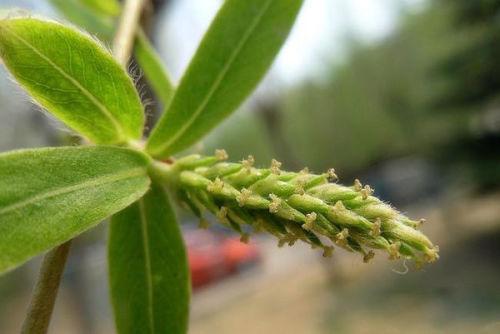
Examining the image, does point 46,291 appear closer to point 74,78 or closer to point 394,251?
point 74,78

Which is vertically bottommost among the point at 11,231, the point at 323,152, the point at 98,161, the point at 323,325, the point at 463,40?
the point at 11,231

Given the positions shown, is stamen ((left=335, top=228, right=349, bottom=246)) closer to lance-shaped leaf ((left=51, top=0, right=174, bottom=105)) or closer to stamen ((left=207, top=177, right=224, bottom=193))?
stamen ((left=207, top=177, right=224, bottom=193))

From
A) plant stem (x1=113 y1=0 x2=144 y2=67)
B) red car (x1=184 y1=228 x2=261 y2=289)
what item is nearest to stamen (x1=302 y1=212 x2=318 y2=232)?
plant stem (x1=113 y1=0 x2=144 y2=67)

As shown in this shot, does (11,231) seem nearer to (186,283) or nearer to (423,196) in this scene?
(186,283)

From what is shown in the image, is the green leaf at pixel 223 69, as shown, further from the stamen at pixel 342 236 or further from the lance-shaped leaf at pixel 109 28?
the lance-shaped leaf at pixel 109 28

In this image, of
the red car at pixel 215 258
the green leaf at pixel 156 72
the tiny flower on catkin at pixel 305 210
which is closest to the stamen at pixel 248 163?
the tiny flower on catkin at pixel 305 210

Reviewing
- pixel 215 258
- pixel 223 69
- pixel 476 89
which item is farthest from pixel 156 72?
pixel 215 258

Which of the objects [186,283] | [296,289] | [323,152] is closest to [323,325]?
[296,289]

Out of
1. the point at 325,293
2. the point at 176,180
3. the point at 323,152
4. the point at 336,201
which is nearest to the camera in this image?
the point at 336,201
